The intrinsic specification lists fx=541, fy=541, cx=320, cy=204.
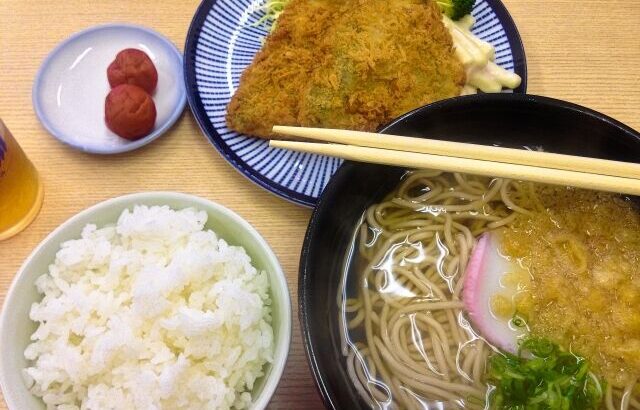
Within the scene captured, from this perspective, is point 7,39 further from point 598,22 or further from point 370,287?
point 598,22

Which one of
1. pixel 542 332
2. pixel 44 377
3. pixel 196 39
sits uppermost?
pixel 196 39

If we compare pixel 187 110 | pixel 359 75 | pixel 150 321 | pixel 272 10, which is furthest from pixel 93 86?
pixel 150 321

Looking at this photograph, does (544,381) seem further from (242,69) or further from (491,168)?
(242,69)

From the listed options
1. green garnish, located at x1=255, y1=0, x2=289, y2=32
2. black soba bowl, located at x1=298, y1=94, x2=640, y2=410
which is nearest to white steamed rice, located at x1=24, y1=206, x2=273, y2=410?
black soba bowl, located at x1=298, y1=94, x2=640, y2=410

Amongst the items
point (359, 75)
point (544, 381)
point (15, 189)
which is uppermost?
point (359, 75)

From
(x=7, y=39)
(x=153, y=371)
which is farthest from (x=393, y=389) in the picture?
(x=7, y=39)

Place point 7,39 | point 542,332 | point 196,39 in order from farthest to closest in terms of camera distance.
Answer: point 7,39 < point 196,39 < point 542,332

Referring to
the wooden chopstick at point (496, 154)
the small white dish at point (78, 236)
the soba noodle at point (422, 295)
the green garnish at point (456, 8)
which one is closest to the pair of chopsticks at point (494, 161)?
the wooden chopstick at point (496, 154)
